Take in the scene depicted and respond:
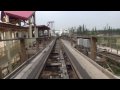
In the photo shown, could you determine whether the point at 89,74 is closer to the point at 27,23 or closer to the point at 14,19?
the point at 14,19
